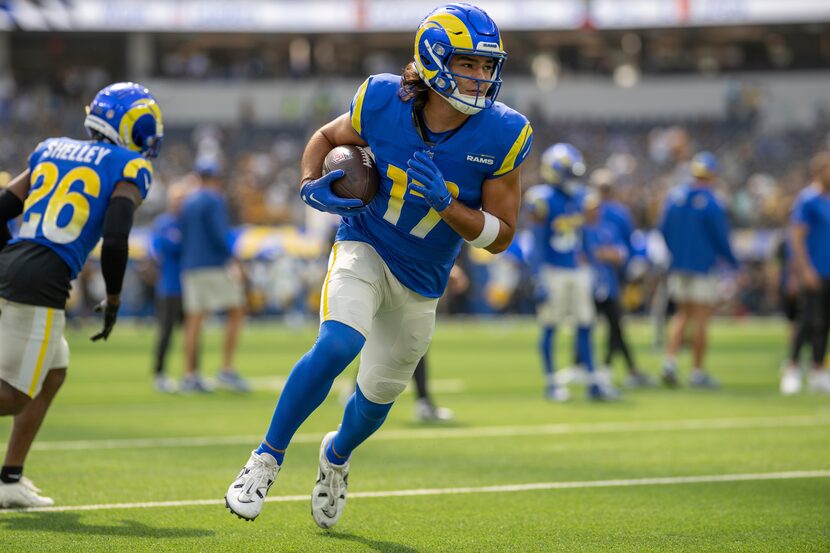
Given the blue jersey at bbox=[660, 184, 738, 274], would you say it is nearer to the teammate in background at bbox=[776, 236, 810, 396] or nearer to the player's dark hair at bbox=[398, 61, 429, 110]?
the teammate in background at bbox=[776, 236, 810, 396]

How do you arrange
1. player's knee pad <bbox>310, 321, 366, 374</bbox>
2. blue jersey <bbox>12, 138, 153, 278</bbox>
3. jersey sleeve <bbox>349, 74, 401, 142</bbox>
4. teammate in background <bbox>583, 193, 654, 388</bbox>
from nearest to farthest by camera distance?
player's knee pad <bbox>310, 321, 366, 374</bbox>, jersey sleeve <bbox>349, 74, 401, 142</bbox>, blue jersey <bbox>12, 138, 153, 278</bbox>, teammate in background <bbox>583, 193, 654, 388</bbox>

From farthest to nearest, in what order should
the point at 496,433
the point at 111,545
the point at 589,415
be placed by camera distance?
the point at 589,415 → the point at 496,433 → the point at 111,545

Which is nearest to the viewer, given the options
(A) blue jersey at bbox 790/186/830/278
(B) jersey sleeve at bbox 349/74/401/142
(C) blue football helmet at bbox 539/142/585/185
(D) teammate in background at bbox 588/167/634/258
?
(B) jersey sleeve at bbox 349/74/401/142

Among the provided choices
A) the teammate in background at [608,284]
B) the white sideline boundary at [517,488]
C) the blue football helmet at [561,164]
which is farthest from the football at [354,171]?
the teammate in background at [608,284]

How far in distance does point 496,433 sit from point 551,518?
10.4 feet

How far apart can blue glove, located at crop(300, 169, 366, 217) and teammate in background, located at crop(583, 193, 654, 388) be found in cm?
736

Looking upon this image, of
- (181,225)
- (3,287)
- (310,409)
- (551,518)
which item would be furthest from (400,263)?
(181,225)

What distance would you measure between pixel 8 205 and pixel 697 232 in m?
8.45

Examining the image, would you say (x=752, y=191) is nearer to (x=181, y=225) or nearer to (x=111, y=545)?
(x=181, y=225)

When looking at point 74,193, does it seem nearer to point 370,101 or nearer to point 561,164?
point 370,101

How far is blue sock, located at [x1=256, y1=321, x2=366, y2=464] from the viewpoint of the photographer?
4.61 meters

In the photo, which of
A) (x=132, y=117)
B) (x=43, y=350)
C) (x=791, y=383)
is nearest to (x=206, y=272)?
(x=791, y=383)

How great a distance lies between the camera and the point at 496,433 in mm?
8438

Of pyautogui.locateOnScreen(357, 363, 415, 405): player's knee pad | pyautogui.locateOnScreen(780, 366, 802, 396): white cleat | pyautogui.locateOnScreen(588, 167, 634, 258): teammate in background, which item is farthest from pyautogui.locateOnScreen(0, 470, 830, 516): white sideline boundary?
pyautogui.locateOnScreen(588, 167, 634, 258): teammate in background
